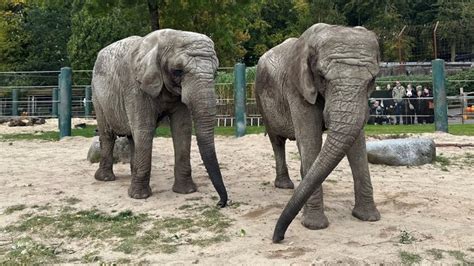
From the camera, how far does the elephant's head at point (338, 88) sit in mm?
3918

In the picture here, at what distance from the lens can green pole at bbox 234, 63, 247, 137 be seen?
41.2 ft

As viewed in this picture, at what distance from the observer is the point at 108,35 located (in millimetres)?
30578

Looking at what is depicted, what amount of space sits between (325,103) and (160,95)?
2.27m

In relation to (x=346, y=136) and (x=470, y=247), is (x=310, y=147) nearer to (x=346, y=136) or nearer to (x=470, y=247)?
(x=346, y=136)

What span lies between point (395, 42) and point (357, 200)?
98.9ft

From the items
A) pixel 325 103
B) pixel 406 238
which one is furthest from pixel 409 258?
pixel 325 103

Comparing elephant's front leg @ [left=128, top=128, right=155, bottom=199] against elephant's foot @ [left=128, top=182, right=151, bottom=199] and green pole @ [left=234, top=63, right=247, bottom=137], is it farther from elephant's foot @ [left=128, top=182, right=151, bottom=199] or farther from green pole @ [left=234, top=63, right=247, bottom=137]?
green pole @ [left=234, top=63, right=247, bottom=137]

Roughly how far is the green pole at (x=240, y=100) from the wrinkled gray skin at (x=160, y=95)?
18.9ft

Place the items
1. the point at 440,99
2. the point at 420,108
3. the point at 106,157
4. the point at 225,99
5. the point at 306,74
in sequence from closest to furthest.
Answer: the point at 306,74
the point at 106,157
the point at 440,99
the point at 225,99
the point at 420,108

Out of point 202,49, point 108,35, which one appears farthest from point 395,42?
point 202,49

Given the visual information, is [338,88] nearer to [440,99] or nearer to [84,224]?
[84,224]

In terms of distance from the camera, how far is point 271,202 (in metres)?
5.66

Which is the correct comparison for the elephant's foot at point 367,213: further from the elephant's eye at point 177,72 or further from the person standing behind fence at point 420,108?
the person standing behind fence at point 420,108

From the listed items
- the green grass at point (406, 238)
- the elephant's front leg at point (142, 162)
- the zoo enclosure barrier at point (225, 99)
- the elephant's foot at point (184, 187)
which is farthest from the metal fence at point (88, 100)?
the green grass at point (406, 238)
